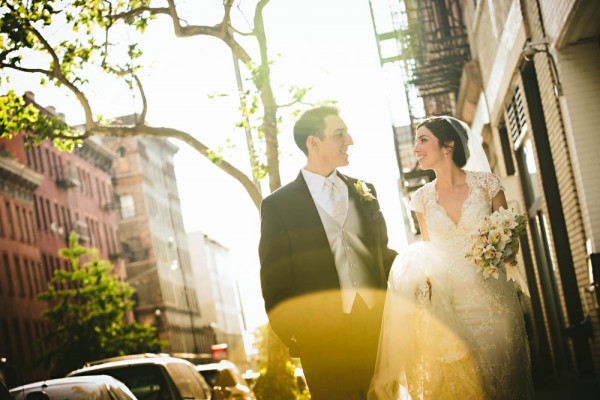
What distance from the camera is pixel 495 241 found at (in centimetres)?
691

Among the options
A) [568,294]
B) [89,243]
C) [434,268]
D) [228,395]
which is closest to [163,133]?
[228,395]

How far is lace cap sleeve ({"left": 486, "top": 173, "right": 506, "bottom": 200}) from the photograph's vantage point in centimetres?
724

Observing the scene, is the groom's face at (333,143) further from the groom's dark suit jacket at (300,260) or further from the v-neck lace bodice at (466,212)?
the v-neck lace bodice at (466,212)

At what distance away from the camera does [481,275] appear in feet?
23.2

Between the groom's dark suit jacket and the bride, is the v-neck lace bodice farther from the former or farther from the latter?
the groom's dark suit jacket

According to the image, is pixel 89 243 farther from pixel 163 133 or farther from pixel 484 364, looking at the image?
pixel 484 364

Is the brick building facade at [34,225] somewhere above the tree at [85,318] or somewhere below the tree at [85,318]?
above

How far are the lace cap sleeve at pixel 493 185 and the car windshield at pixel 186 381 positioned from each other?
28.2 ft

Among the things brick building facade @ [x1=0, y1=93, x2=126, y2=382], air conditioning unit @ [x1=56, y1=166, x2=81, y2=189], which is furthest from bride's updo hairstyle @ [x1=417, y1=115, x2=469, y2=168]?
air conditioning unit @ [x1=56, y1=166, x2=81, y2=189]

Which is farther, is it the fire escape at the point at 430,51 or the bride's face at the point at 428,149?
the fire escape at the point at 430,51

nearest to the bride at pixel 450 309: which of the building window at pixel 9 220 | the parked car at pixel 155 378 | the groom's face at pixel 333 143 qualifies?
the groom's face at pixel 333 143

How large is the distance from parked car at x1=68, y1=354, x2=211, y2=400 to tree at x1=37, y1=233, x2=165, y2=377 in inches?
1586

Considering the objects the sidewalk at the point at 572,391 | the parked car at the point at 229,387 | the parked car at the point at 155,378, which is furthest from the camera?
the parked car at the point at 229,387

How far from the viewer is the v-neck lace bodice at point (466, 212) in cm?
722
